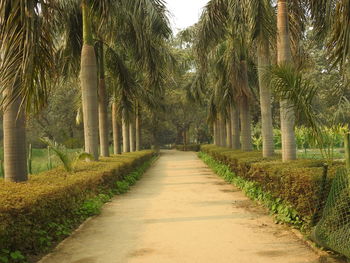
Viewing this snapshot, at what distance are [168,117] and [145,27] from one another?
3082 centimetres

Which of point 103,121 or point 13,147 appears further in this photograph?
point 103,121

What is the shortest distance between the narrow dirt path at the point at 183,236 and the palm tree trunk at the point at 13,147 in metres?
1.39

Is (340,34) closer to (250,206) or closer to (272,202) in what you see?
(272,202)

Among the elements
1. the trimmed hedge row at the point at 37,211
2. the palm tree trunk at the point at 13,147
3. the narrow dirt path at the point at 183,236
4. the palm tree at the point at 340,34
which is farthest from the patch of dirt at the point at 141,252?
the palm tree at the point at 340,34

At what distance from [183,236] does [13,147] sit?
3.13m

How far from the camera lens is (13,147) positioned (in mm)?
6359

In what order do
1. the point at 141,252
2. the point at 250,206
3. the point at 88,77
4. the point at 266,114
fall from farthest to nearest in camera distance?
the point at 88,77 < the point at 266,114 < the point at 250,206 < the point at 141,252

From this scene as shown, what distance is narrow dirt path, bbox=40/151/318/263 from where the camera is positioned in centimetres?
479

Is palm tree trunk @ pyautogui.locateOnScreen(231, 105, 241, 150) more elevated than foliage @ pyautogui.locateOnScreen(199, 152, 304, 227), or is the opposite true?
palm tree trunk @ pyautogui.locateOnScreen(231, 105, 241, 150)

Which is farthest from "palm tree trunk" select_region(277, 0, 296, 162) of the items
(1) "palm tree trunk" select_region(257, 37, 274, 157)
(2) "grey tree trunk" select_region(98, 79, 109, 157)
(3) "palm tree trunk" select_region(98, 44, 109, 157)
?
(2) "grey tree trunk" select_region(98, 79, 109, 157)

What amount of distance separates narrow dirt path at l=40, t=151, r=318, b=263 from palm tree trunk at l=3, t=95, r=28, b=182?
139cm

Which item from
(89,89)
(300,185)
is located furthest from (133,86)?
(300,185)

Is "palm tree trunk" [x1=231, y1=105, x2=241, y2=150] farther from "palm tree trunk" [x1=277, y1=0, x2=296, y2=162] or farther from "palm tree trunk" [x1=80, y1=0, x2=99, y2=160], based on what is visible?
"palm tree trunk" [x1=277, y1=0, x2=296, y2=162]

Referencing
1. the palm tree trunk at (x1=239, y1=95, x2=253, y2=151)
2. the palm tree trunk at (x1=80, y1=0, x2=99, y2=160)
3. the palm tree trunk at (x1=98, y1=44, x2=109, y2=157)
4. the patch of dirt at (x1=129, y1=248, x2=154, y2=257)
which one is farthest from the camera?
the palm tree trunk at (x1=239, y1=95, x2=253, y2=151)
